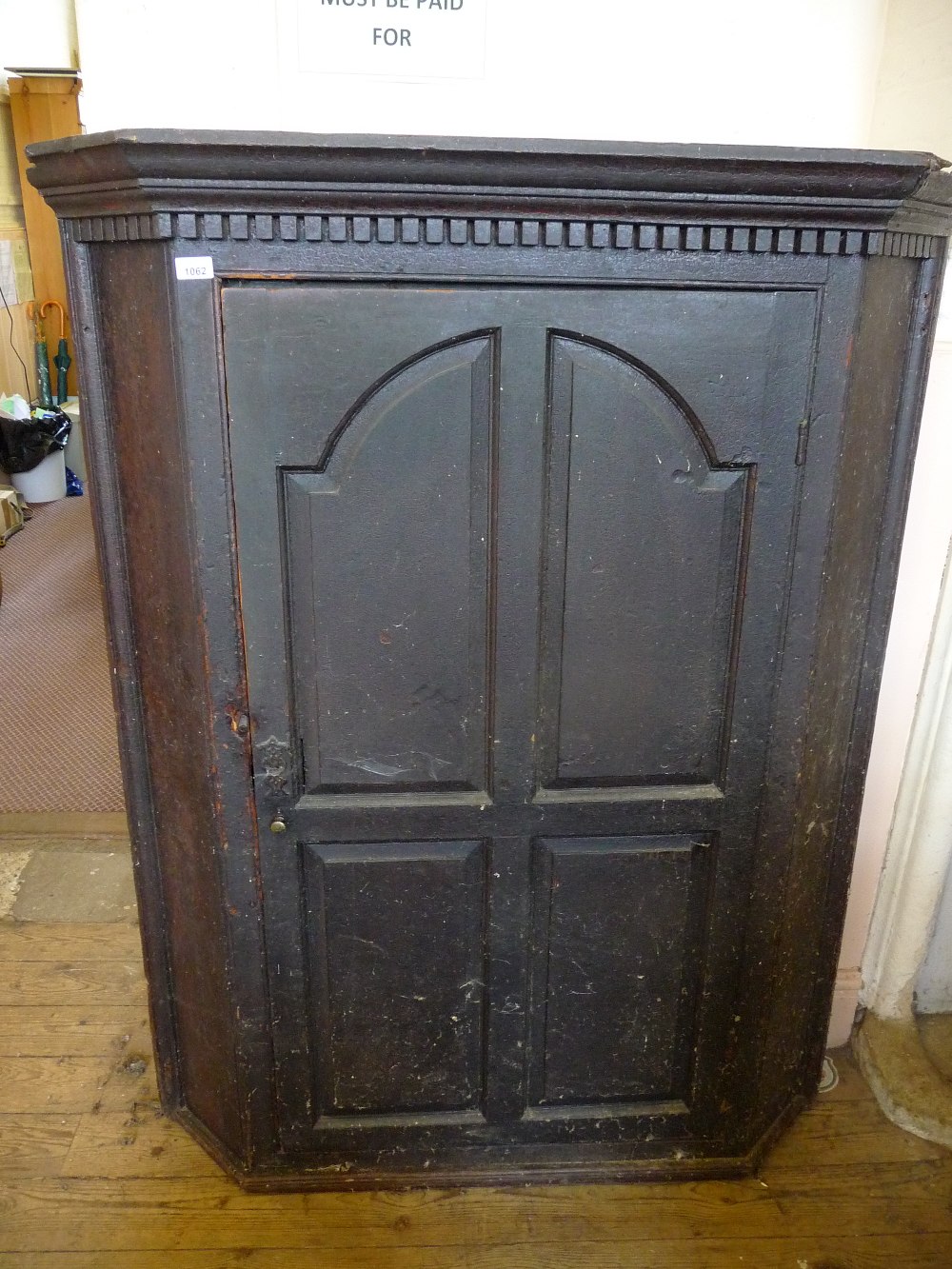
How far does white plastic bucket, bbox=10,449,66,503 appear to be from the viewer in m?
6.86

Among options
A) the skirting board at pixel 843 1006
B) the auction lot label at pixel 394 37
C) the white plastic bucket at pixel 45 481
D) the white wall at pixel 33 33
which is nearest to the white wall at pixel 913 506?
the skirting board at pixel 843 1006

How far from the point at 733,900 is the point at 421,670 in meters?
0.72

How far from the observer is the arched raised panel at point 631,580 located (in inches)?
61.1

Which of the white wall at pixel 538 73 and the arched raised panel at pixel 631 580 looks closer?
the arched raised panel at pixel 631 580

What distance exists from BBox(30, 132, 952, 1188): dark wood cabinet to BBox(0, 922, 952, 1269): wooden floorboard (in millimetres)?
66

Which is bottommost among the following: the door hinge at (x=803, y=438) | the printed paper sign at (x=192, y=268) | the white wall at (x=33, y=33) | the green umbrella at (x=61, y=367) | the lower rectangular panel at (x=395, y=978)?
the lower rectangular panel at (x=395, y=978)

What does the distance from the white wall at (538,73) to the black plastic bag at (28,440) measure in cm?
534

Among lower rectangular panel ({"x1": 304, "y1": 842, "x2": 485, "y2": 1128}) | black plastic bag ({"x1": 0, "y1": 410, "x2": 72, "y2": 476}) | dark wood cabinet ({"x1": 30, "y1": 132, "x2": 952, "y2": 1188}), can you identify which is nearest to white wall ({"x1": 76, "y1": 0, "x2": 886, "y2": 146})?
dark wood cabinet ({"x1": 30, "y1": 132, "x2": 952, "y2": 1188})

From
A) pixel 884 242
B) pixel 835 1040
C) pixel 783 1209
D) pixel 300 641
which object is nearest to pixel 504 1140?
pixel 783 1209

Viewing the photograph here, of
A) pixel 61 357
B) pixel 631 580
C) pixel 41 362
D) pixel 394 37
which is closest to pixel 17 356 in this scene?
pixel 41 362

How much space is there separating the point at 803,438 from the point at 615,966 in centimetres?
101

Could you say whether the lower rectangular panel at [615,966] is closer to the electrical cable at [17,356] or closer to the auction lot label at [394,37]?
the auction lot label at [394,37]

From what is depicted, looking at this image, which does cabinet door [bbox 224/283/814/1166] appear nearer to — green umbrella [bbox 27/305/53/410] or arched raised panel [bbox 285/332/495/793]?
arched raised panel [bbox 285/332/495/793]

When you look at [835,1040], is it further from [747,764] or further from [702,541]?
[702,541]
